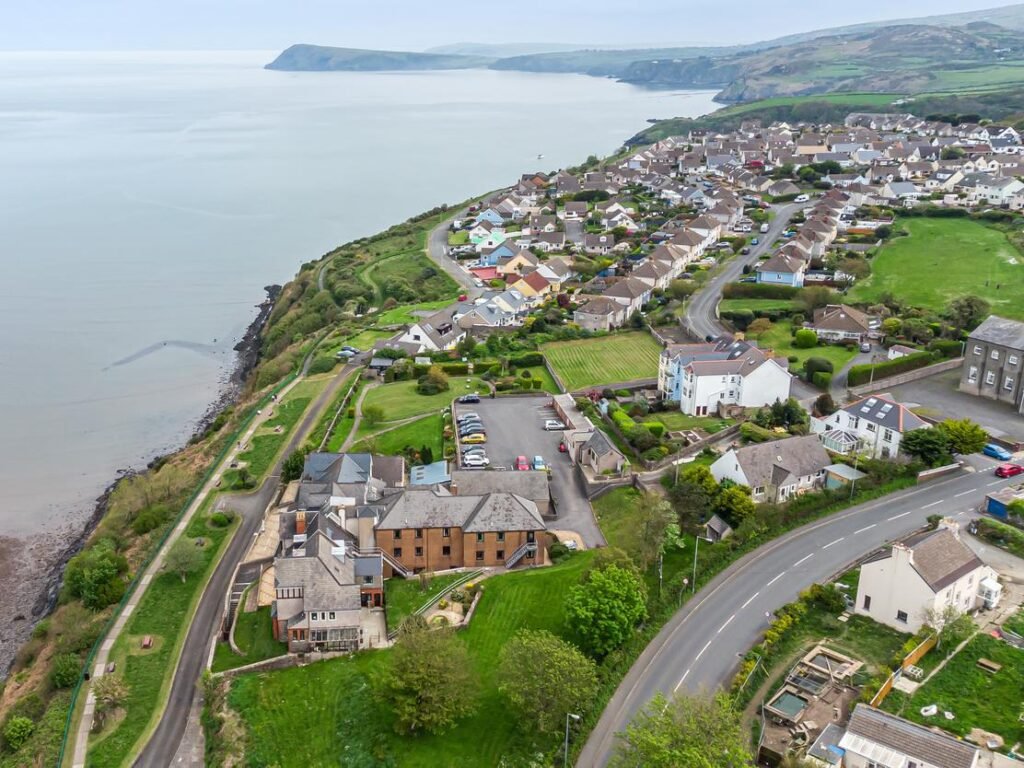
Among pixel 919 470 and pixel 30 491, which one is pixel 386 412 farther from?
pixel 919 470

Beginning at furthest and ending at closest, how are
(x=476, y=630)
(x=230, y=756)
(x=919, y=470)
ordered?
(x=919, y=470) < (x=476, y=630) < (x=230, y=756)

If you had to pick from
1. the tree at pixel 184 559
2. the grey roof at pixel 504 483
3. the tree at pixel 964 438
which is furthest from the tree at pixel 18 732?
the tree at pixel 964 438

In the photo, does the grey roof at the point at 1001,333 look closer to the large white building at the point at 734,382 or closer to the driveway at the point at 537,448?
the large white building at the point at 734,382

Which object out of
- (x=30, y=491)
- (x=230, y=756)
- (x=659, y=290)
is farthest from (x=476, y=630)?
→ (x=659, y=290)

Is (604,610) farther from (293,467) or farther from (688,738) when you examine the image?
(293,467)

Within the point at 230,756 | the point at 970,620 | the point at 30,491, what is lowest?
the point at 30,491

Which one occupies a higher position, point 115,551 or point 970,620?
point 970,620
